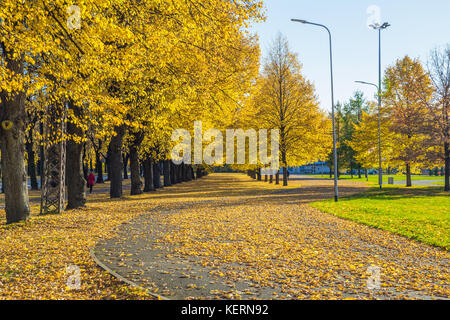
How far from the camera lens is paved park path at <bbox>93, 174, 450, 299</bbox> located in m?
5.96

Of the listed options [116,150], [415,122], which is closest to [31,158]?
[116,150]

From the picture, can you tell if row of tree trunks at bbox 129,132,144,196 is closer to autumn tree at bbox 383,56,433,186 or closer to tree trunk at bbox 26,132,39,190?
tree trunk at bbox 26,132,39,190

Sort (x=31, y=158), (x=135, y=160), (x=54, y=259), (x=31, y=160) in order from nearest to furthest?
(x=54, y=259), (x=135, y=160), (x=31, y=158), (x=31, y=160)

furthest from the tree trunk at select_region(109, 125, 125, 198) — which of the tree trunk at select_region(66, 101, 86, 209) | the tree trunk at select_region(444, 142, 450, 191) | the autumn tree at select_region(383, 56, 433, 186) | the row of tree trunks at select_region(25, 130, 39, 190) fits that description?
the tree trunk at select_region(444, 142, 450, 191)

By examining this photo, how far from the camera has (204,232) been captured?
37.4 feet

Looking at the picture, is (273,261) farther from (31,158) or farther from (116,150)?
(31,158)

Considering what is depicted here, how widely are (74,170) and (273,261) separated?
12137mm

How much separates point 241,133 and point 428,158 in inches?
639

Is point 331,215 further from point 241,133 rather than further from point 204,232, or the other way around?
point 241,133

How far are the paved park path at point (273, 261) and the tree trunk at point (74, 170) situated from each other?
5.21 metres

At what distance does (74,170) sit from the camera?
16.8 m

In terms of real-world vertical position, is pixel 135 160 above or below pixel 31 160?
below

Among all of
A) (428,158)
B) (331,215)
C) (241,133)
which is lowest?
(331,215)
